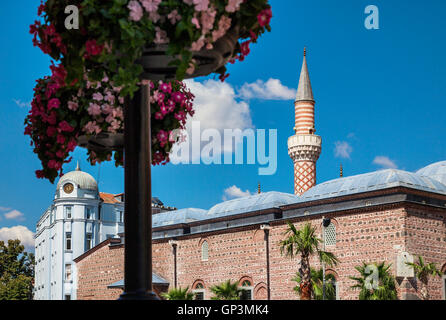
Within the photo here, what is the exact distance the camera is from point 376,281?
23453mm

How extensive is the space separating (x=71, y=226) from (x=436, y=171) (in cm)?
2671

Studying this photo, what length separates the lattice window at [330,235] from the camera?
26.3 meters

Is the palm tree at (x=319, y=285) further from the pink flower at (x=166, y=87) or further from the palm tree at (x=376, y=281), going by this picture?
the pink flower at (x=166, y=87)

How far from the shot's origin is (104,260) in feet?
127

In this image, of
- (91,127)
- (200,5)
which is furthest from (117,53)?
(91,127)

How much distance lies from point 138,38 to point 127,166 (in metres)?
0.91

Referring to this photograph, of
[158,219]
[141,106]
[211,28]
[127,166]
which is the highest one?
[158,219]

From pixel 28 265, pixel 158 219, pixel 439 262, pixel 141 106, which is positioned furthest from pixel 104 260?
pixel 141 106

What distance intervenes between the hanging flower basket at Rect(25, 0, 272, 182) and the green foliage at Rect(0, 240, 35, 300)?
1703 inches

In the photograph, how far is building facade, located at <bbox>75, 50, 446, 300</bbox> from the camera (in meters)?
24.5

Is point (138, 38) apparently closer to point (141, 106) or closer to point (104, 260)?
point (141, 106)

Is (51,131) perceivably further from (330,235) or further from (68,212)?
(68,212)
